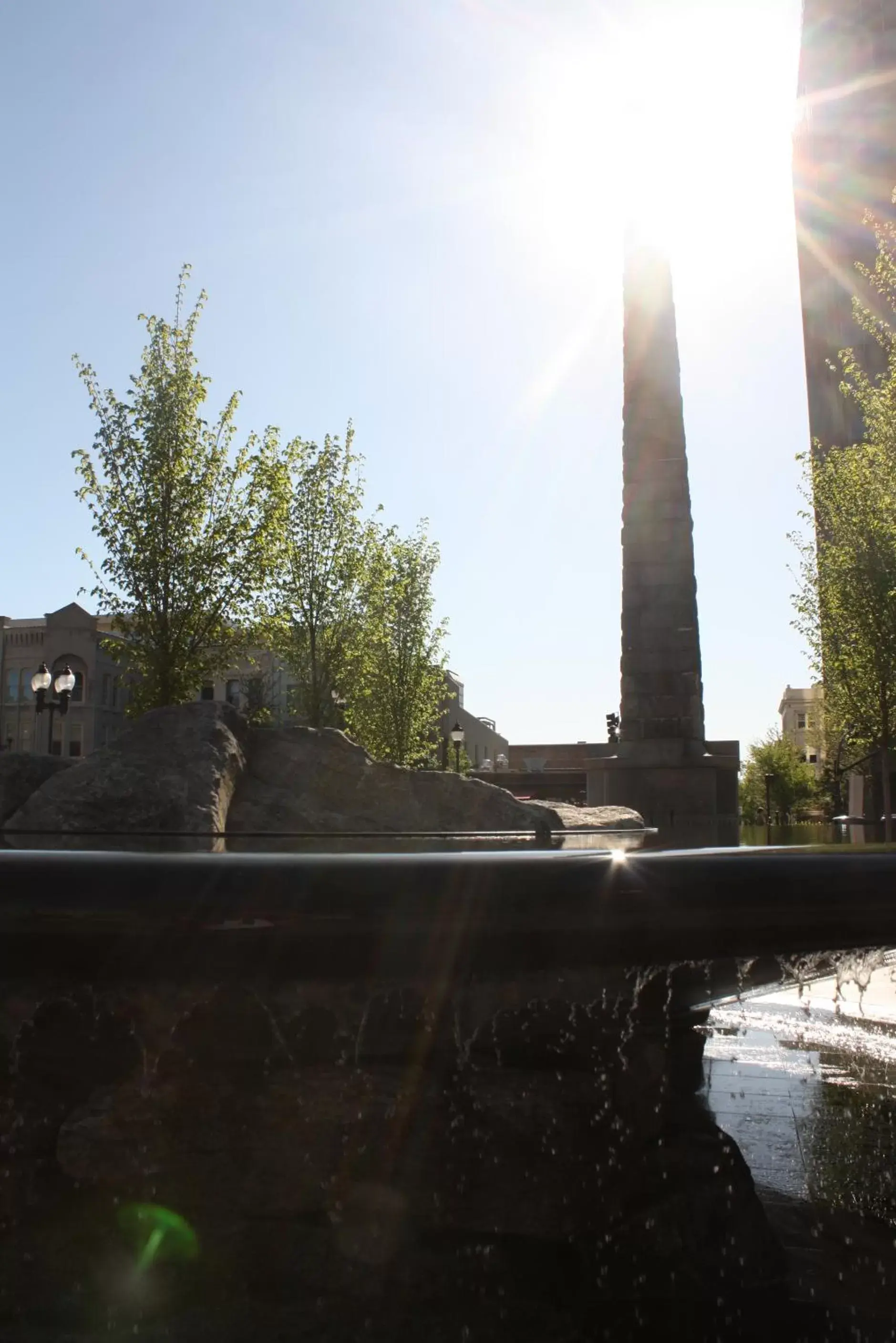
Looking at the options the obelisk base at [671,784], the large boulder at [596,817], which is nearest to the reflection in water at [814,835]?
the obelisk base at [671,784]

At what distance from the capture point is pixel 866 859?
2.49 meters

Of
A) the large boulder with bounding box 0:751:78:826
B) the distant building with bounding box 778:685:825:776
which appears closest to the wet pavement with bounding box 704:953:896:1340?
the large boulder with bounding box 0:751:78:826

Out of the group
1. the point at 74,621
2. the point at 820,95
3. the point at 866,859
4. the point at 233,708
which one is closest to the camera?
the point at 866,859

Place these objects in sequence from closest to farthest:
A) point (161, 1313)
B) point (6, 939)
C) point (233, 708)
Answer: point (6, 939), point (161, 1313), point (233, 708)

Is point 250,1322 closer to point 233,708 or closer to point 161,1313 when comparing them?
point 161,1313

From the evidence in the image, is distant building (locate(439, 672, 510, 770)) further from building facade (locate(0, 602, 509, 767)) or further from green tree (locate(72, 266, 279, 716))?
green tree (locate(72, 266, 279, 716))

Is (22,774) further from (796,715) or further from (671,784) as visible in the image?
(796,715)

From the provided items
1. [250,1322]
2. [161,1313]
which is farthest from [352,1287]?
[161,1313]

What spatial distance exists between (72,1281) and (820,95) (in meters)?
80.2

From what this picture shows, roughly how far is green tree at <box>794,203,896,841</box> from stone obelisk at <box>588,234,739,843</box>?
656cm

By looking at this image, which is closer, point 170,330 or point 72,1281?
point 72,1281

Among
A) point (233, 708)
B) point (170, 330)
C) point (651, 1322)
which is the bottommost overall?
point (651, 1322)

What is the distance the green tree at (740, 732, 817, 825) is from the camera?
62031 millimetres

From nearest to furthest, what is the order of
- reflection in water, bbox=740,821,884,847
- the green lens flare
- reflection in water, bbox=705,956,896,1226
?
1. the green lens flare
2. reflection in water, bbox=705,956,896,1226
3. reflection in water, bbox=740,821,884,847
